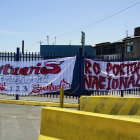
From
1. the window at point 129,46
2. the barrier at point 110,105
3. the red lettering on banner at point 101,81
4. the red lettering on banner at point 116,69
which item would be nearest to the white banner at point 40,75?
the red lettering on banner at point 101,81

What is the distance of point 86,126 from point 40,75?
6142mm

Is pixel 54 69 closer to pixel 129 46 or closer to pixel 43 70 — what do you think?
pixel 43 70

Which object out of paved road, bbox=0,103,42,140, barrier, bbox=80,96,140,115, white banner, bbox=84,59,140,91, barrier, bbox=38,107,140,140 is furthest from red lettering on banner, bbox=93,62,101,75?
barrier, bbox=38,107,140,140

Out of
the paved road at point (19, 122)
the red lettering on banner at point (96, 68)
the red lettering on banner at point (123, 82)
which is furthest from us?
the red lettering on banner at point (123, 82)

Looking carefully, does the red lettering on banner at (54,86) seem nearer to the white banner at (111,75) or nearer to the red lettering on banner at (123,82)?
the white banner at (111,75)

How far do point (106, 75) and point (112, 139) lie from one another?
6942 mm

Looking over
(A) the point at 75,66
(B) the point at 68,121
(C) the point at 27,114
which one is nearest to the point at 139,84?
(A) the point at 75,66

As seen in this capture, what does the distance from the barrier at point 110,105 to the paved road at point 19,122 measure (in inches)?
62.1

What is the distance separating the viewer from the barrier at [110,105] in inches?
242

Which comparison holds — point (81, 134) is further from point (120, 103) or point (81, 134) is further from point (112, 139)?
point (120, 103)

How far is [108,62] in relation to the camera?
10328 mm

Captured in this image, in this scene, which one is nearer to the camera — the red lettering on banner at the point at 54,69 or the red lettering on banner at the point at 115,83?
the red lettering on banner at the point at 54,69

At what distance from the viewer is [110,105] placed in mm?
6148

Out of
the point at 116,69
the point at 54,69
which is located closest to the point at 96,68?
the point at 116,69
